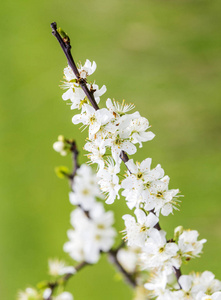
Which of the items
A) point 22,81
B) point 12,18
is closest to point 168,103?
point 22,81

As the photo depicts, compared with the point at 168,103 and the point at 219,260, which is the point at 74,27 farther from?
the point at 219,260

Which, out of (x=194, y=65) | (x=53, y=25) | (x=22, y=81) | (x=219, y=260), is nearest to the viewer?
(x=53, y=25)

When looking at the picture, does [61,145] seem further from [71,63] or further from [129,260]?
[129,260]

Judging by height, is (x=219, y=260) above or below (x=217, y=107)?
below

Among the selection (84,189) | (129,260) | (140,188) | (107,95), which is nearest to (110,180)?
(140,188)

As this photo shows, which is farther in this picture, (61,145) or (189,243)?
(61,145)

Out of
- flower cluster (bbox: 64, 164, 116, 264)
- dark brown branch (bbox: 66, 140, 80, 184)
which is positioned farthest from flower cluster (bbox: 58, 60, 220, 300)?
flower cluster (bbox: 64, 164, 116, 264)

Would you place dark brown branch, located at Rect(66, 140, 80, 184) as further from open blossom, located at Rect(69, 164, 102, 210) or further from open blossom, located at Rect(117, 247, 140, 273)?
open blossom, located at Rect(117, 247, 140, 273)
